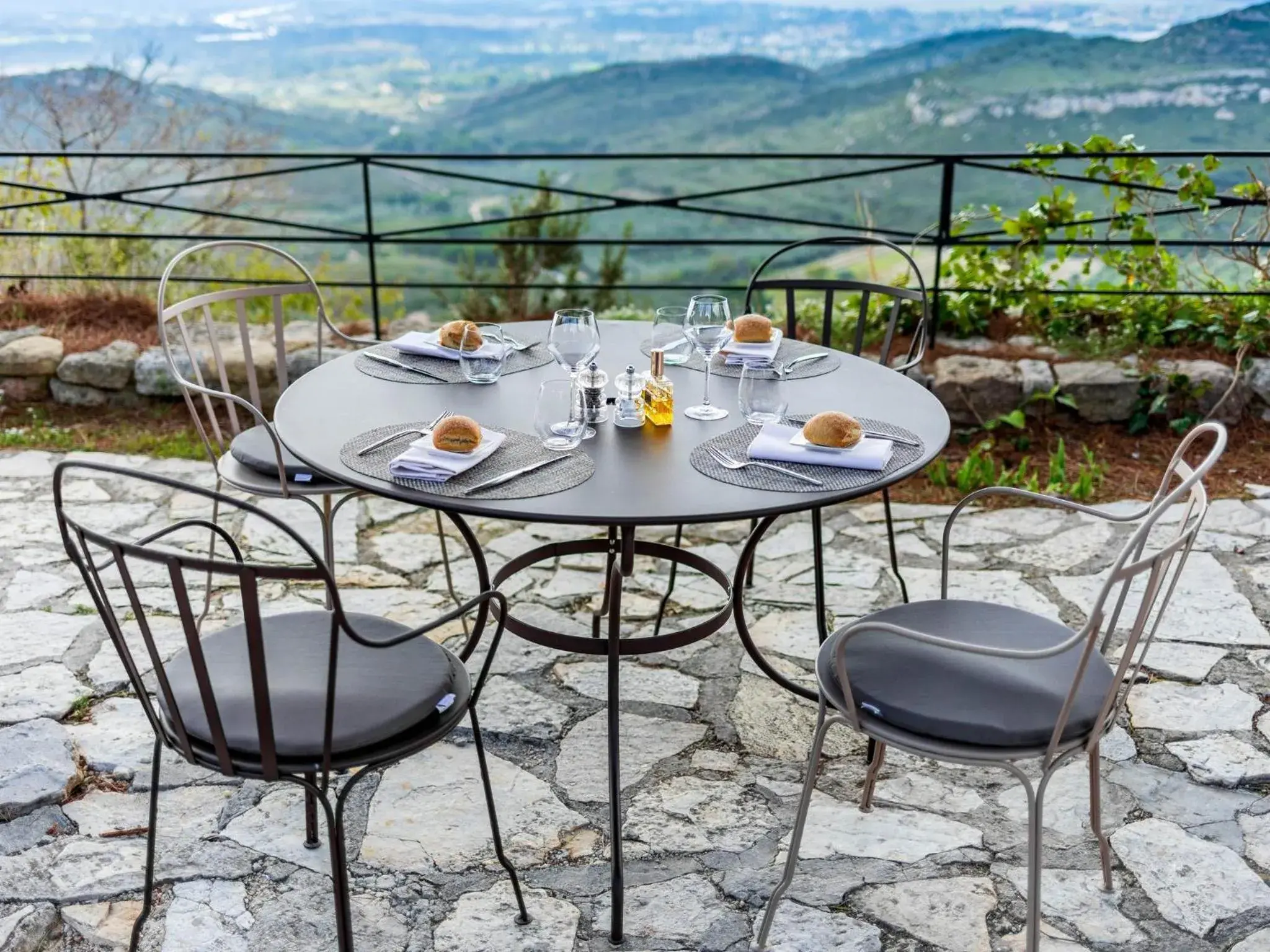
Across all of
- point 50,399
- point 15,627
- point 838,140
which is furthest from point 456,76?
point 15,627

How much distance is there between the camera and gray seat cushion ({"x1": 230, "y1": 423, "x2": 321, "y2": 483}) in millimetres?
2719

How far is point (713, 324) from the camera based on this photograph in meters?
2.42

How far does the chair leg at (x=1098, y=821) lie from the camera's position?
2.06 m

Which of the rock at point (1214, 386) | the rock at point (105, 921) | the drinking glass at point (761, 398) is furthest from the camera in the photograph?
the rock at point (1214, 386)

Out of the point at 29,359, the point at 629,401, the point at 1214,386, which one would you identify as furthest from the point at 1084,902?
the point at 29,359

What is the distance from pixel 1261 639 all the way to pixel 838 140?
10.5 m

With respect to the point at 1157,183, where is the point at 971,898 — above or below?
below

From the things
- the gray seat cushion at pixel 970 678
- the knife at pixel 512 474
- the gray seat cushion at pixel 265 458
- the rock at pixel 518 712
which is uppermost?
the knife at pixel 512 474

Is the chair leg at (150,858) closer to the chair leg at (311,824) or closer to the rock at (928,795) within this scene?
the chair leg at (311,824)

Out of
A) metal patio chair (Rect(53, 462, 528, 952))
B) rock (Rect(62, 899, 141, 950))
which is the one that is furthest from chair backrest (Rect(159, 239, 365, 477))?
rock (Rect(62, 899, 141, 950))

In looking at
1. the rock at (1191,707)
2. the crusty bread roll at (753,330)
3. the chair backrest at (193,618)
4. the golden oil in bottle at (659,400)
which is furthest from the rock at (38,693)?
the rock at (1191,707)

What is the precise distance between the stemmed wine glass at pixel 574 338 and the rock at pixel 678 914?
0.87 metres

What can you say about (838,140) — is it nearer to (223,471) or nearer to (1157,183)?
(1157,183)

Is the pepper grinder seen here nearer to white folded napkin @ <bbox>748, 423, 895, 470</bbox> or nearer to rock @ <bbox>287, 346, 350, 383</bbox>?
white folded napkin @ <bbox>748, 423, 895, 470</bbox>
